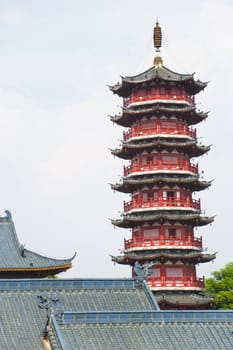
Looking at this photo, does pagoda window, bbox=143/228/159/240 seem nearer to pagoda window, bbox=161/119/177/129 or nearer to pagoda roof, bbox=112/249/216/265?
pagoda roof, bbox=112/249/216/265

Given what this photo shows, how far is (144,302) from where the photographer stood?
80.7 feet

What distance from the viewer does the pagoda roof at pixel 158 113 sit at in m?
54.8

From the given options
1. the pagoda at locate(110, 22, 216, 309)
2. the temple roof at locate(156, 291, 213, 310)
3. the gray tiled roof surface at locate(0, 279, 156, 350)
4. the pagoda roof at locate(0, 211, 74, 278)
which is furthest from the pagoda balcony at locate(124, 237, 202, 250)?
the gray tiled roof surface at locate(0, 279, 156, 350)

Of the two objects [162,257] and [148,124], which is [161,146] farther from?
[162,257]

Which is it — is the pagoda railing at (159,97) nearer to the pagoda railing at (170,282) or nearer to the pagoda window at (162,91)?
the pagoda window at (162,91)

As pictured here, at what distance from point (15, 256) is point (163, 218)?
15.6 meters

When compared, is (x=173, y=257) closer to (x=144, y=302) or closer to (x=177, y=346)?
(x=144, y=302)

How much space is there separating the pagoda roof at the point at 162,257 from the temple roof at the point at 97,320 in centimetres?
2676

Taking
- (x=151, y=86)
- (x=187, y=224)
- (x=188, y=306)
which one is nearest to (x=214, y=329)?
(x=188, y=306)

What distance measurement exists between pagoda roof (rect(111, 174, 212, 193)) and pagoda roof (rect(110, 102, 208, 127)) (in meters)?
4.80

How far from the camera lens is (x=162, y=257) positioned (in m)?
51.5

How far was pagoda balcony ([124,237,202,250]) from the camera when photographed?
172 ft

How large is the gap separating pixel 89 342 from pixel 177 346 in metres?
2.41

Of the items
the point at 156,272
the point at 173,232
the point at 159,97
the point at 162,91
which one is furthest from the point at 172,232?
the point at 162,91
